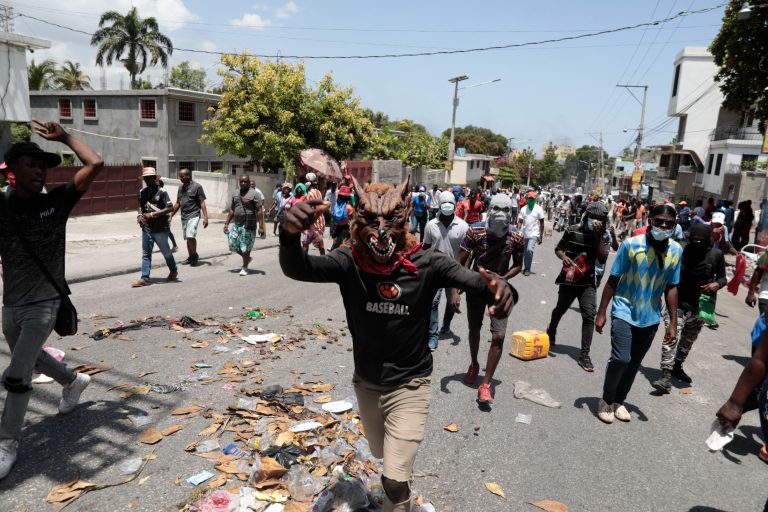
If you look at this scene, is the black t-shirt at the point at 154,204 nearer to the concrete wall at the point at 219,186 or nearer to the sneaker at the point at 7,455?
the sneaker at the point at 7,455

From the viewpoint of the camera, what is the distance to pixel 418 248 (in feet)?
10.1

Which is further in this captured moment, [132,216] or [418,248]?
[132,216]

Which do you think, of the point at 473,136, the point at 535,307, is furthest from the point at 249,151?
the point at 473,136

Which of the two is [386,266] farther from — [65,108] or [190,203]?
[65,108]

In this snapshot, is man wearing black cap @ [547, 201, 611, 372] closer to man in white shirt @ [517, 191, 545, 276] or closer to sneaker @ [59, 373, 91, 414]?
sneaker @ [59, 373, 91, 414]

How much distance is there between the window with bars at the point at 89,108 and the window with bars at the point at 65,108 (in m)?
1.06

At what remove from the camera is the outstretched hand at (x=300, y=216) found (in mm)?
2549

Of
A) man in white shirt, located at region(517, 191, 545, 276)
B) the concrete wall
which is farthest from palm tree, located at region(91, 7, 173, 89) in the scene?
man in white shirt, located at region(517, 191, 545, 276)

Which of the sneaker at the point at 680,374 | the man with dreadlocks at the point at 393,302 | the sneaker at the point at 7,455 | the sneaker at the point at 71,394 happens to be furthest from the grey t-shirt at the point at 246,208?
the man with dreadlocks at the point at 393,302

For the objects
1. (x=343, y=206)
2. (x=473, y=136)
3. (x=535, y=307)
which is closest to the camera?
(x=535, y=307)

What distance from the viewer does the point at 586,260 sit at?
264 inches

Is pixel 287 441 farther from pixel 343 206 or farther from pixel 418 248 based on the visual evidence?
pixel 343 206

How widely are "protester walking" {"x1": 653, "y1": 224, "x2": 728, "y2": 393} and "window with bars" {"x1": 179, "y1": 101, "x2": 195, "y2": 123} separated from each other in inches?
999

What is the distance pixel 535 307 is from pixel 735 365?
3.25m
